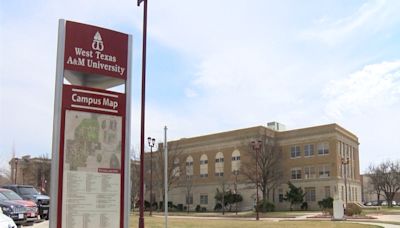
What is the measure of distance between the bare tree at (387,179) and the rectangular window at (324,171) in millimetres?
23436

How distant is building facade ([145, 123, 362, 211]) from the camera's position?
70750mm

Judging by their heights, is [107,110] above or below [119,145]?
above

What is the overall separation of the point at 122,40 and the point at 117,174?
2708 mm

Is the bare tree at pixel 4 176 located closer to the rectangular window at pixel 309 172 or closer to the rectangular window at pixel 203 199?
the rectangular window at pixel 203 199

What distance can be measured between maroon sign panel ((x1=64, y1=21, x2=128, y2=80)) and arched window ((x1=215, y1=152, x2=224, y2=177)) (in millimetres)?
71937

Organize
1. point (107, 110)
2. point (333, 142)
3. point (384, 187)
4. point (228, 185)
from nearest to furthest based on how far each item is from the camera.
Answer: point (107, 110) < point (333, 142) < point (228, 185) < point (384, 187)

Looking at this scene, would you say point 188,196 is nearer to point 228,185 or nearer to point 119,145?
point 228,185

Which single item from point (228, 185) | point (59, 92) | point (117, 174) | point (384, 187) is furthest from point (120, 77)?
point (384, 187)

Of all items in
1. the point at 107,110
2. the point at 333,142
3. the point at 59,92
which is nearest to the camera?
the point at 59,92

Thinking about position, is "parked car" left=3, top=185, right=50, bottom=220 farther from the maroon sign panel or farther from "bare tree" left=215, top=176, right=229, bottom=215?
"bare tree" left=215, top=176, right=229, bottom=215

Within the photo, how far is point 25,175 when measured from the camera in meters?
86.6

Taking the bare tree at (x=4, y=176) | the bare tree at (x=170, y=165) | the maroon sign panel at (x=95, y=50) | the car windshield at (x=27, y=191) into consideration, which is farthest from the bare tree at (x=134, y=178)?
the maroon sign panel at (x=95, y=50)

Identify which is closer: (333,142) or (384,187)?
(333,142)

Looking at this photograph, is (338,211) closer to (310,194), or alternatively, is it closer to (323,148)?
(310,194)
